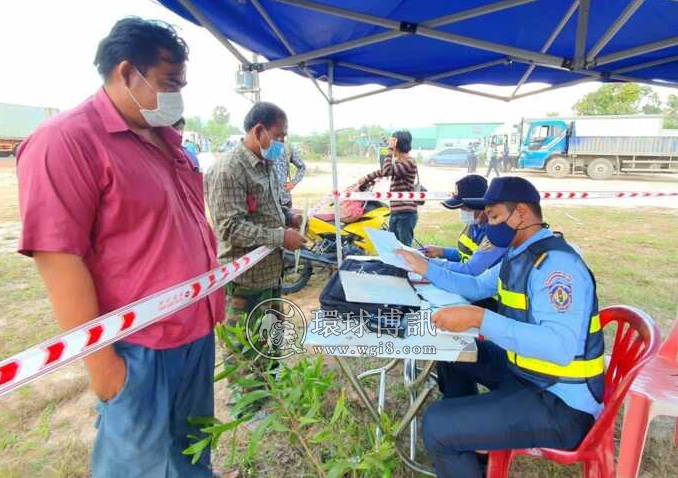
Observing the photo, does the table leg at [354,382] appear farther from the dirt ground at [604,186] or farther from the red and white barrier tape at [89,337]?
the dirt ground at [604,186]

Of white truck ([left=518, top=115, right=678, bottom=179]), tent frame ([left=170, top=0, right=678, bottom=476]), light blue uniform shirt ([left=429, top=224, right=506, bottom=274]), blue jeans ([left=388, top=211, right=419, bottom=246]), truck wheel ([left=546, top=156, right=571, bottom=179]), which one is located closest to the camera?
tent frame ([left=170, top=0, right=678, bottom=476])

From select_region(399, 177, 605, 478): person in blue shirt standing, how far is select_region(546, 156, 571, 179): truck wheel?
1831 cm

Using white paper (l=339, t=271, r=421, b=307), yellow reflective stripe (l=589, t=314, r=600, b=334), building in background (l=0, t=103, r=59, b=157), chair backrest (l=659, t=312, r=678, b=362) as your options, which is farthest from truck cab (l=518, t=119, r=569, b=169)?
building in background (l=0, t=103, r=59, b=157)

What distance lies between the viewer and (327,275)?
17.4 feet

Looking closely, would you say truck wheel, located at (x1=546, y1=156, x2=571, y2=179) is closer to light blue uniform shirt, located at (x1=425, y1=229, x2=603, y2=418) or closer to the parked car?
the parked car

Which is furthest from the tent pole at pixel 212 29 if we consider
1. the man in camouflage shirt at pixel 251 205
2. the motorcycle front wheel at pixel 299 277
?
the motorcycle front wheel at pixel 299 277

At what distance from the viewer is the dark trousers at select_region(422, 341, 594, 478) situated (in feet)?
4.76

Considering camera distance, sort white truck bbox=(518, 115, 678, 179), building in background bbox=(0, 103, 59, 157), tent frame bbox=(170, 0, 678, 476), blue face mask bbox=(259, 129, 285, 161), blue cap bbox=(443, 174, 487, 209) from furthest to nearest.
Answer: building in background bbox=(0, 103, 59, 157)
white truck bbox=(518, 115, 678, 179)
blue cap bbox=(443, 174, 487, 209)
blue face mask bbox=(259, 129, 285, 161)
tent frame bbox=(170, 0, 678, 476)

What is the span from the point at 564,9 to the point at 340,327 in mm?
1817

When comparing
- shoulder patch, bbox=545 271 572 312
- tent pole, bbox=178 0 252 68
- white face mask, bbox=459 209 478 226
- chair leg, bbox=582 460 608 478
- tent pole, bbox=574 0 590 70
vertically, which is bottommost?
chair leg, bbox=582 460 608 478

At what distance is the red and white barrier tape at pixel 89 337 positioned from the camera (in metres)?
1.12

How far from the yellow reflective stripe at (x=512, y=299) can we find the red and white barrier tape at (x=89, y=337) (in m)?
1.20

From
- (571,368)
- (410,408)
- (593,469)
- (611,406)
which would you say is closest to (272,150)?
(410,408)

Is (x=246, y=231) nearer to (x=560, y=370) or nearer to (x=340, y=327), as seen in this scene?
(x=340, y=327)
